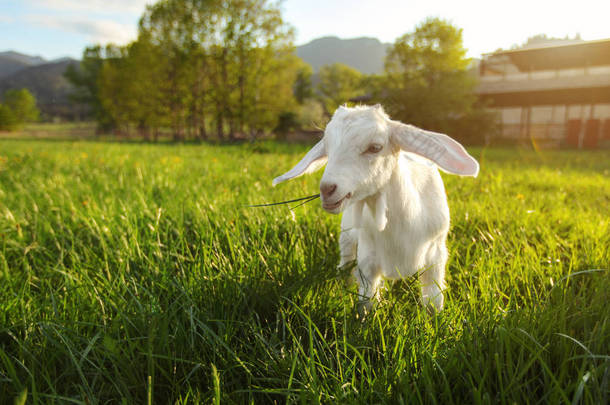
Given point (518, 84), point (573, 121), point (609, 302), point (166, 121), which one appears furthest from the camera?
point (166, 121)

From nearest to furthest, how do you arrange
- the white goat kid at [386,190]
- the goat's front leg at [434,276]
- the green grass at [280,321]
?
1. the green grass at [280,321]
2. the white goat kid at [386,190]
3. the goat's front leg at [434,276]

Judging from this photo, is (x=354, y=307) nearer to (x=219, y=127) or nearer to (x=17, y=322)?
(x=17, y=322)

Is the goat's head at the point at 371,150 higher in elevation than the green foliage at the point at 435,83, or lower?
lower

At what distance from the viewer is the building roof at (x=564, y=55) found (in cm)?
2027

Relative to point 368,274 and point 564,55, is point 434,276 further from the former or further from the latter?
point 564,55

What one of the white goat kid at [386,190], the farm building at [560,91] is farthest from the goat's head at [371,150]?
the farm building at [560,91]

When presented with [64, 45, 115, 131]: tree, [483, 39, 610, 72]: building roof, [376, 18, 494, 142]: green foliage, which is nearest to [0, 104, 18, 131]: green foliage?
[64, 45, 115, 131]: tree

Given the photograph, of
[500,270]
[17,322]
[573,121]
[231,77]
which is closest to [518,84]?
[573,121]

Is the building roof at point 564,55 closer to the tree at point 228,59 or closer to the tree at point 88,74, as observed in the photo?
the tree at point 228,59

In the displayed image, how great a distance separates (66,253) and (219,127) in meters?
Answer: 28.8

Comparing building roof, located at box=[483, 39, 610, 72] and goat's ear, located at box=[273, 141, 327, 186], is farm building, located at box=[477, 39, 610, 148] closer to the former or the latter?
building roof, located at box=[483, 39, 610, 72]

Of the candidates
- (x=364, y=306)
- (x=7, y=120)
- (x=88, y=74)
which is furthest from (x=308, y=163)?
(x=7, y=120)

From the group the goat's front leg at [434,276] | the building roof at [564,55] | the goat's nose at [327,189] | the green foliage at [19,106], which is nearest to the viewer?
the goat's nose at [327,189]

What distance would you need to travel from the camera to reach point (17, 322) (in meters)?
1.45
